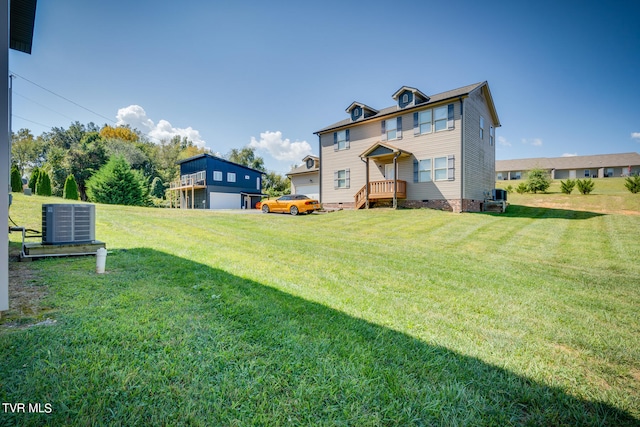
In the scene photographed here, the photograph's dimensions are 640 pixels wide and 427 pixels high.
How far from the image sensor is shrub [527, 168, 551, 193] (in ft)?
78.4

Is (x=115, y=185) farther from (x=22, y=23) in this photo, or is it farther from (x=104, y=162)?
(x=22, y=23)

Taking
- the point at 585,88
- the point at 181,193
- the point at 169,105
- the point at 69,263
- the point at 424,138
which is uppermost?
the point at 169,105

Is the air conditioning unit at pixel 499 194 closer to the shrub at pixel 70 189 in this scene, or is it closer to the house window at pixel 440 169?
the house window at pixel 440 169

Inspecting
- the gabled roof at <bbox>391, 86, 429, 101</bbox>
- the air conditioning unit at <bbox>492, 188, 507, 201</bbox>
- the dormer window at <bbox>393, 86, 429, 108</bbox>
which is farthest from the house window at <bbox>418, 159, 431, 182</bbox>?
the air conditioning unit at <bbox>492, 188, 507, 201</bbox>

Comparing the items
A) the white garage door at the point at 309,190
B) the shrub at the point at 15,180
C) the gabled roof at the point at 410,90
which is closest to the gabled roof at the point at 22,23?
the gabled roof at the point at 410,90

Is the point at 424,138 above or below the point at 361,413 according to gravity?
above

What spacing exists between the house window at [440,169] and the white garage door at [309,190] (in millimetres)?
10029

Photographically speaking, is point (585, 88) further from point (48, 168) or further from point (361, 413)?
point (48, 168)

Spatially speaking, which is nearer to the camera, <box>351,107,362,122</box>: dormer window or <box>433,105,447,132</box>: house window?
<box>433,105,447,132</box>: house window

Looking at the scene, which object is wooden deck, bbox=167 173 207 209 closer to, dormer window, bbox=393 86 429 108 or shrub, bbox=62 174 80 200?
shrub, bbox=62 174 80 200

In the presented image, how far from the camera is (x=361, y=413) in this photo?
1.55 metres

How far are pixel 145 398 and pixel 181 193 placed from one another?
34.8 m

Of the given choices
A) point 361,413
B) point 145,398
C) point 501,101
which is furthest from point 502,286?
point 501,101

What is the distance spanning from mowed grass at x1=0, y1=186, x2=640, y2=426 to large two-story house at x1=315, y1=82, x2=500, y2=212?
10555 millimetres
